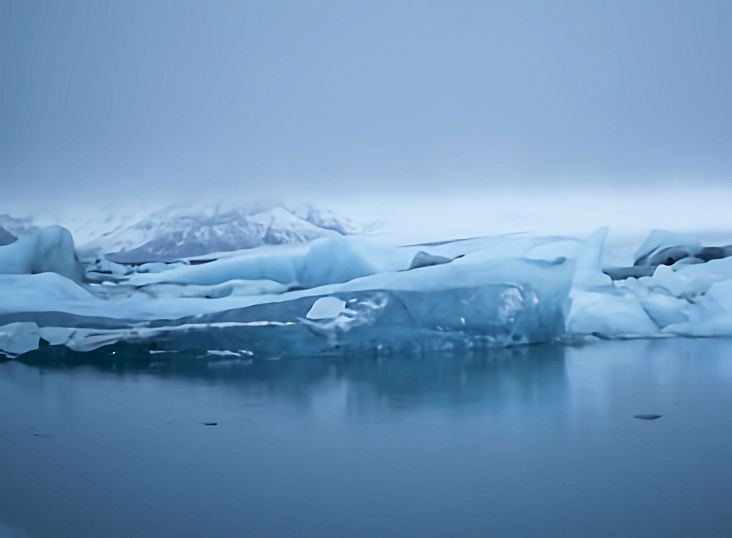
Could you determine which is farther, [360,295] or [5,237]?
[5,237]

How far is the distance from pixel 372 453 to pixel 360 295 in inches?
61.6

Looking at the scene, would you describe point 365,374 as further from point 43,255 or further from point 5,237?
point 5,237

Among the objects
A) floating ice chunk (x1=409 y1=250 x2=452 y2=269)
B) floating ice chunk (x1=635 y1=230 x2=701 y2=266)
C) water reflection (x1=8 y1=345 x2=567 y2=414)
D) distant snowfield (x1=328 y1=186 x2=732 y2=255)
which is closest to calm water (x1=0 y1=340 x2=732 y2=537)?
water reflection (x1=8 y1=345 x2=567 y2=414)

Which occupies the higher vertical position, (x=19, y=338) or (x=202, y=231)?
(x=202, y=231)

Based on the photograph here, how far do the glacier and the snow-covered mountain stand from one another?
4cm

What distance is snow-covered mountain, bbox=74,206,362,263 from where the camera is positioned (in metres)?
3.91

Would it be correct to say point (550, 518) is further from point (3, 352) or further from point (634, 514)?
point (3, 352)

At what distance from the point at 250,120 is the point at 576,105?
1533 millimetres

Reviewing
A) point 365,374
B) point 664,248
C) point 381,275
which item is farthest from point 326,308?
point 664,248

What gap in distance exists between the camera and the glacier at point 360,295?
3025 mm

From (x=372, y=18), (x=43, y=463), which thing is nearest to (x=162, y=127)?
(x=372, y=18)

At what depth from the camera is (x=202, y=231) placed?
3984mm

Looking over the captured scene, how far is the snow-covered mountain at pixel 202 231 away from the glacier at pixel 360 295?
4cm

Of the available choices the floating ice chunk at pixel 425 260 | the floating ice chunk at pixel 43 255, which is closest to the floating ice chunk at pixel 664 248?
the floating ice chunk at pixel 425 260
